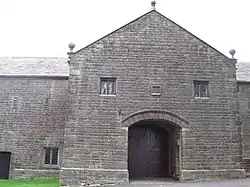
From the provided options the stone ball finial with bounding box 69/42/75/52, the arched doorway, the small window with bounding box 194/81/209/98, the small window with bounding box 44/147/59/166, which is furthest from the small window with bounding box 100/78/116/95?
the small window with bounding box 44/147/59/166

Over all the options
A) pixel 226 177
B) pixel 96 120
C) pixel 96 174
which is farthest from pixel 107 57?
pixel 226 177

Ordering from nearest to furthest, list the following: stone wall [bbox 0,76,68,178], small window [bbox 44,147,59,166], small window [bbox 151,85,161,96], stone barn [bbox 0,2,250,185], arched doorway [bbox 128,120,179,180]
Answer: stone barn [bbox 0,2,250,185]
small window [bbox 151,85,161,96]
arched doorway [bbox 128,120,179,180]
stone wall [bbox 0,76,68,178]
small window [bbox 44,147,59,166]

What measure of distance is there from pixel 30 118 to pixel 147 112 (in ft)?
25.0

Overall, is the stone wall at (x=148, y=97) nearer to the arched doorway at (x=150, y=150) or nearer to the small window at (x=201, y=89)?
the small window at (x=201, y=89)

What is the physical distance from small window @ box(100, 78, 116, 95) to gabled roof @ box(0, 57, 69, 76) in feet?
14.7

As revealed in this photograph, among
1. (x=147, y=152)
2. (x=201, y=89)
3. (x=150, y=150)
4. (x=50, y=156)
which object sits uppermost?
(x=201, y=89)

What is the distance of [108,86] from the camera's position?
Result: 15.3 meters

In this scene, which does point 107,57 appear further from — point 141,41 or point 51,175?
point 51,175

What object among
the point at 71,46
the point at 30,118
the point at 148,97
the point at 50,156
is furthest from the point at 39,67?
the point at 148,97

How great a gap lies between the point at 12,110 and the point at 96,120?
255 inches

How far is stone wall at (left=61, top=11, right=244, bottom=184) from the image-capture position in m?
14.4

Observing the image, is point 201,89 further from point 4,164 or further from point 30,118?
point 4,164

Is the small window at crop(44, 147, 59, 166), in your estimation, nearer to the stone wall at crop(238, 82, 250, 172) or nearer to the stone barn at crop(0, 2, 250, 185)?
the stone barn at crop(0, 2, 250, 185)

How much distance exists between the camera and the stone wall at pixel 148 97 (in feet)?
47.1
